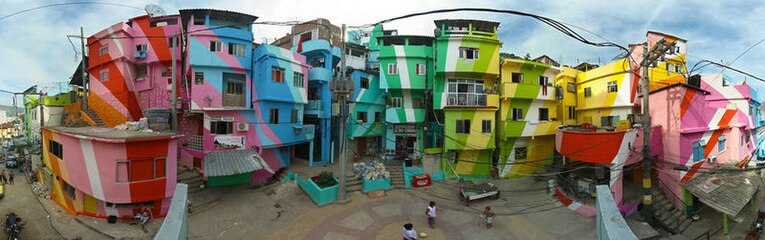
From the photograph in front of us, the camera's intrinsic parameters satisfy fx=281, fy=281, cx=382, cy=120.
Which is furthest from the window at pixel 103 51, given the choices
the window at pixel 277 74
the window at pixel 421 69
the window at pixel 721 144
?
the window at pixel 721 144

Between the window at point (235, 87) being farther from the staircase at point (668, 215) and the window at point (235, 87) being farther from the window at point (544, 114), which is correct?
the staircase at point (668, 215)

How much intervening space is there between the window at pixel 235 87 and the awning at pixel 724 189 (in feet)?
88.1

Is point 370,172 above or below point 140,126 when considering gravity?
below

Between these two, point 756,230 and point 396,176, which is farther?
point 396,176

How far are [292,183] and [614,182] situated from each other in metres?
18.2

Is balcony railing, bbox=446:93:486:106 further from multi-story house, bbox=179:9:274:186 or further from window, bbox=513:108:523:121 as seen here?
multi-story house, bbox=179:9:274:186

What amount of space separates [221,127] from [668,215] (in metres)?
26.7

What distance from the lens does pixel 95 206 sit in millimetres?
14375

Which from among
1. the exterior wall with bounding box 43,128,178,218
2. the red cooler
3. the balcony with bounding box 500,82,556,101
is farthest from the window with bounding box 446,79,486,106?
the exterior wall with bounding box 43,128,178,218

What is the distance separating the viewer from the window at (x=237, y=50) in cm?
1859

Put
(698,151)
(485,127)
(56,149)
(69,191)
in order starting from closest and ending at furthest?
(69,191) → (56,149) → (698,151) → (485,127)

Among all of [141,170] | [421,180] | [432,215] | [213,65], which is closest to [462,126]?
[421,180]

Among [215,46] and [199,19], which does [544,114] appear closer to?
[215,46]

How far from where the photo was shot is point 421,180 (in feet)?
62.1
